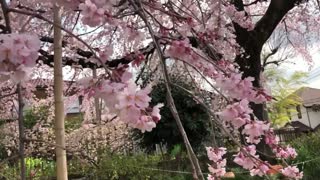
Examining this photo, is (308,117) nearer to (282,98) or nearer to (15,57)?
(282,98)

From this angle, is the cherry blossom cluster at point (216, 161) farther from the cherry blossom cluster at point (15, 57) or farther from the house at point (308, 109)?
the house at point (308, 109)

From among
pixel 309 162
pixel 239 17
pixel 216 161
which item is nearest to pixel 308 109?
pixel 309 162

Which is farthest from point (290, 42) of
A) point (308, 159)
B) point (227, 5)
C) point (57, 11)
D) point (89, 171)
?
point (57, 11)

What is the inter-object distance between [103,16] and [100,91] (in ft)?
0.68

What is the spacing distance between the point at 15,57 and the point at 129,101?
0.90 ft

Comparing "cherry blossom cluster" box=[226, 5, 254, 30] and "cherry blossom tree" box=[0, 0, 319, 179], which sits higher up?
"cherry blossom cluster" box=[226, 5, 254, 30]

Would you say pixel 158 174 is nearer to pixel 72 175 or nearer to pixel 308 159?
pixel 72 175

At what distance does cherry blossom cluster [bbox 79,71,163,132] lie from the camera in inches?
40.2

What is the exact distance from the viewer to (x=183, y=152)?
6117 mm

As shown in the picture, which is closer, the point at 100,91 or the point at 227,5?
the point at 100,91

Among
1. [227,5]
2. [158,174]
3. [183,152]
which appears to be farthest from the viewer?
[183,152]

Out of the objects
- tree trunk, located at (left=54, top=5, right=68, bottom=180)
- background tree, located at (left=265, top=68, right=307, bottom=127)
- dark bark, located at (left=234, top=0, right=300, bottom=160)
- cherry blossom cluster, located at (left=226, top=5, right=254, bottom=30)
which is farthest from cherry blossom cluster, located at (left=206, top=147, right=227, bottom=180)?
background tree, located at (left=265, top=68, right=307, bottom=127)

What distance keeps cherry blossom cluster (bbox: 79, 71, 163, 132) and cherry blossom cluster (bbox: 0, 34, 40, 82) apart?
0.65 feet

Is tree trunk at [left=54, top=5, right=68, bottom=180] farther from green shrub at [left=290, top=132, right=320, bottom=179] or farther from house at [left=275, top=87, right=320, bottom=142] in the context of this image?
house at [left=275, top=87, right=320, bottom=142]
